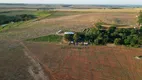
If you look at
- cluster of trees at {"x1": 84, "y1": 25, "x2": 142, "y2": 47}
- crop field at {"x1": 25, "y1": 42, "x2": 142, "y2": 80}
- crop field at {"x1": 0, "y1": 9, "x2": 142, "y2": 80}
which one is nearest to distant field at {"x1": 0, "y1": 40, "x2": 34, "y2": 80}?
crop field at {"x1": 0, "y1": 9, "x2": 142, "y2": 80}

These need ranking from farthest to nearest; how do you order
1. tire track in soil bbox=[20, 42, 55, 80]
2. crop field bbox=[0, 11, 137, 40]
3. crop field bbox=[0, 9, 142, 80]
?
crop field bbox=[0, 11, 137, 40], crop field bbox=[0, 9, 142, 80], tire track in soil bbox=[20, 42, 55, 80]

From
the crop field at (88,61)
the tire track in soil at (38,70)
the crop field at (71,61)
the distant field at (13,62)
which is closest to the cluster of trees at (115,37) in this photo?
the crop field at (88,61)

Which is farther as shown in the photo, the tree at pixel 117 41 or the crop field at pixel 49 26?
the crop field at pixel 49 26

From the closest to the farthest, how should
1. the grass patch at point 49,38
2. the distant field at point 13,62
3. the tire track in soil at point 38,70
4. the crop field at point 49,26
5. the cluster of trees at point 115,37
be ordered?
the tire track in soil at point 38,70, the distant field at point 13,62, the cluster of trees at point 115,37, the grass patch at point 49,38, the crop field at point 49,26

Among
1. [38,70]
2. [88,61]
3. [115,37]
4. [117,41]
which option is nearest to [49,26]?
[115,37]

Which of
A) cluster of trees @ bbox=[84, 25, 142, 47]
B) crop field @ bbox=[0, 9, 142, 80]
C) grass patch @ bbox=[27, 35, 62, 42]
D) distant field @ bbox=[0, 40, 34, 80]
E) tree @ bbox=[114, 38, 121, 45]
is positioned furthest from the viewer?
grass patch @ bbox=[27, 35, 62, 42]

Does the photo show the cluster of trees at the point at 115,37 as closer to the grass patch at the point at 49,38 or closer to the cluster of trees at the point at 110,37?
the cluster of trees at the point at 110,37

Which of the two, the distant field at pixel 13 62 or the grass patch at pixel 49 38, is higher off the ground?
the distant field at pixel 13 62

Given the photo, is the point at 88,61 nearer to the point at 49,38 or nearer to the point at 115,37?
the point at 115,37

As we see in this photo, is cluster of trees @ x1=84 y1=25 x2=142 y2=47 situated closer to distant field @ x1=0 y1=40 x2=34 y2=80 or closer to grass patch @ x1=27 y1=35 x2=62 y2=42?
grass patch @ x1=27 y1=35 x2=62 y2=42
